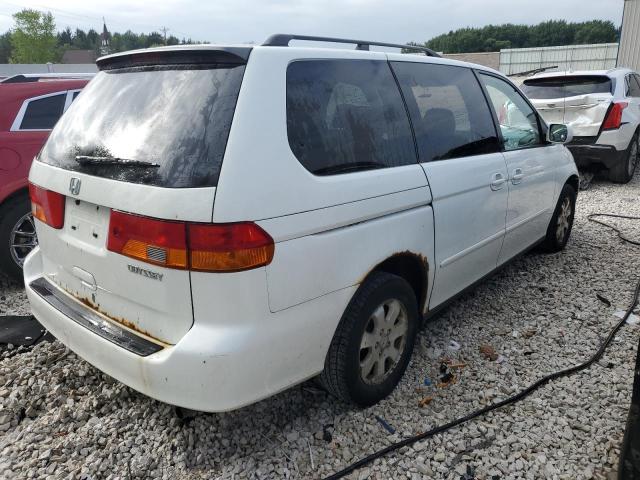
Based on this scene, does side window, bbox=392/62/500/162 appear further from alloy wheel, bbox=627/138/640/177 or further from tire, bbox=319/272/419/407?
alloy wheel, bbox=627/138/640/177

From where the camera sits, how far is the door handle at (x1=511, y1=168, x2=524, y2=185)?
12.0ft

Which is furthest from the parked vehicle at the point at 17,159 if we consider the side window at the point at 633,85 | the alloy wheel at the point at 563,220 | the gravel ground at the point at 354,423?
the side window at the point at 633,85

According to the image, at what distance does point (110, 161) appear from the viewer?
2129 mm

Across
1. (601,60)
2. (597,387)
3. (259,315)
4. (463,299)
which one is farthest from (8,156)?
(601,60)

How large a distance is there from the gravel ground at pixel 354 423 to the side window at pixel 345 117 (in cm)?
133

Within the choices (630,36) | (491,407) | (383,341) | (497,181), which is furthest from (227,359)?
(630,36)

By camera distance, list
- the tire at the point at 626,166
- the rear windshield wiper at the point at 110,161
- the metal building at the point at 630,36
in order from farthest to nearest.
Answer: the metal building at the point at 630,36
the tire at the point at 626,166
the rear windshield wiper at the point at 110,161

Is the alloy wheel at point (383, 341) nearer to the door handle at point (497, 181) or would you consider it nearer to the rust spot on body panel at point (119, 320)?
the rust spot on body panel at point (119, 320)

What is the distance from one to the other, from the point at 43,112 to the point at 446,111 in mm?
3682

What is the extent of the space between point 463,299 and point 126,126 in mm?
2912

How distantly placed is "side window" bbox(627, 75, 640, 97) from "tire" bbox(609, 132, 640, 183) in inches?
29.0

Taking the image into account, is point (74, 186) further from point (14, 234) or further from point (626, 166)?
point (626, 166)

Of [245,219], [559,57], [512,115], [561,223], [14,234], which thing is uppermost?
[559,57]

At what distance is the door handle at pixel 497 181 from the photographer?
335cm
